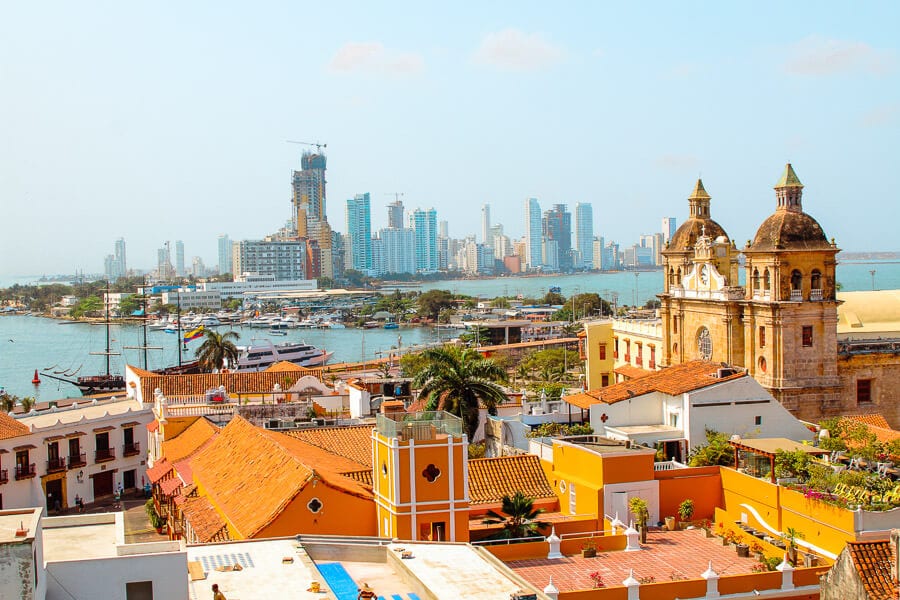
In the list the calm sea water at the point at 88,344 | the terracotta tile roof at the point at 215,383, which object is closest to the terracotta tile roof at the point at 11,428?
the terracotta tile roof at the point at 215,383

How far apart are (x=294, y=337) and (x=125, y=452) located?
321ft

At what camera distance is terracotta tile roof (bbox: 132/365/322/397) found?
30.4 meters

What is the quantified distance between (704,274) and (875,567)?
21.3 meters

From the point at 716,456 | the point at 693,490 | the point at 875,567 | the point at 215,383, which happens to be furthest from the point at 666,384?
the point at 215,383

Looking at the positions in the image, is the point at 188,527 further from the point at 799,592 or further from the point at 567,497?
the point at 799,592

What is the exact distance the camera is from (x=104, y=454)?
28531 mm

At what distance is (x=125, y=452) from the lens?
2911 cm

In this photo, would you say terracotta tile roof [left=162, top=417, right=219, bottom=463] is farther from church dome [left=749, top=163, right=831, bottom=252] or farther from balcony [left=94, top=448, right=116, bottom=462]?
church dome [left=749, top=163, right=831, bottom=252]

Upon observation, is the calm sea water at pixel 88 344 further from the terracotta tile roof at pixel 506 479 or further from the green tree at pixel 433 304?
the terracotta tile roof at pixel 506 479

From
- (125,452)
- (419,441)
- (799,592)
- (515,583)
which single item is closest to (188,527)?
(419,441)

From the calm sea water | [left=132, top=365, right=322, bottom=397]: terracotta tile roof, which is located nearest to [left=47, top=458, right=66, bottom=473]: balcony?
[left=132, top=365, right=322, bottom=397]: terracotta tile roof

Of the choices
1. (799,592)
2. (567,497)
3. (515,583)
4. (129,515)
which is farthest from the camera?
(129,515)

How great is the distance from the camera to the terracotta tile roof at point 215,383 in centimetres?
3042

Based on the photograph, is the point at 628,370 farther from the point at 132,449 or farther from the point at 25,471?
the point at 25,471
